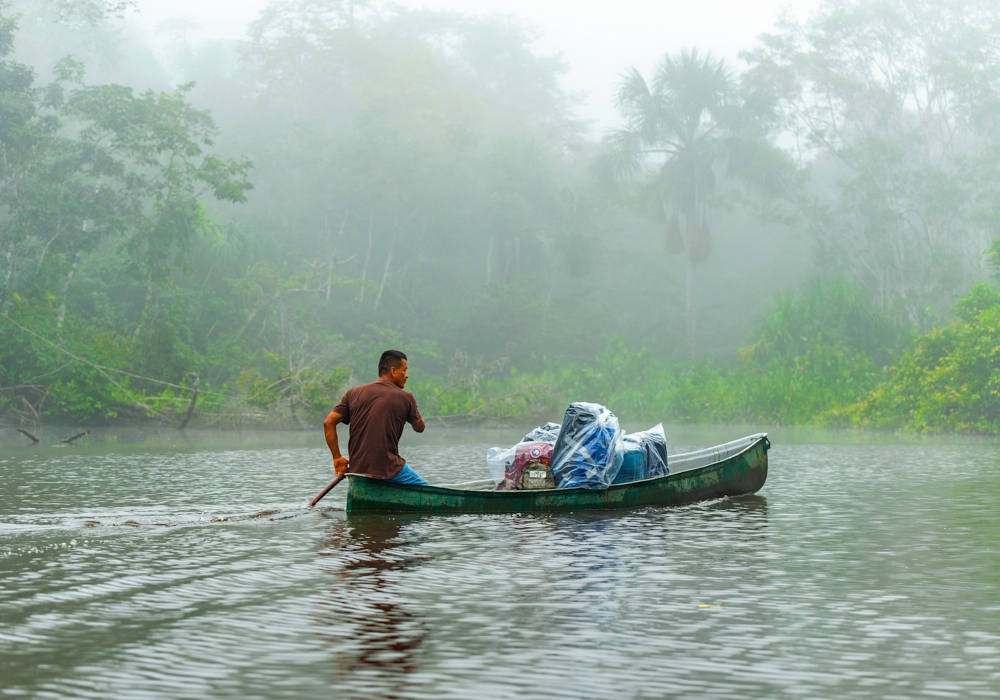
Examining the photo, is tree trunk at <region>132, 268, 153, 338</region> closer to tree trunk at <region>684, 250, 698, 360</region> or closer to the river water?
the river water

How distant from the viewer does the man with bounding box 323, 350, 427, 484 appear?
407 inches

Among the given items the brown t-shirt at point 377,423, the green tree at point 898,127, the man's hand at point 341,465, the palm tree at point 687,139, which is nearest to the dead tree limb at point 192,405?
the man's hand at point 341,465

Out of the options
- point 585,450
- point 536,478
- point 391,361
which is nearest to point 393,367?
point 391,361

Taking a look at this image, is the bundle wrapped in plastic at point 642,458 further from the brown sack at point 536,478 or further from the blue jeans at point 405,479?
the blue jeans at point 405,479

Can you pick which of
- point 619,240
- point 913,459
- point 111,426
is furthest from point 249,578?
point 619,240

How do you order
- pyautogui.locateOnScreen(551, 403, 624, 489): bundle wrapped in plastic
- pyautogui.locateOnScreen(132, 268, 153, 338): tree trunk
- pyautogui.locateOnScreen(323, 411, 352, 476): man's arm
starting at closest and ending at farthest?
pyautogui.locateOnScreen(323, 411, 352, 476): man's arm < pyautogui.locateOnScreen(551, 403, 624, 489): bundle wrapped in plastic < pyautogui.locateOnScreen(132, 268, 153, 338): tree trunk

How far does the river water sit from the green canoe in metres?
0.16

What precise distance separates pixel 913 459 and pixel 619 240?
126 feet

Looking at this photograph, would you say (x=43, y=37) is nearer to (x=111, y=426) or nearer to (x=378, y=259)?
(x=378, y=259)

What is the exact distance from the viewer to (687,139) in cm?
4444

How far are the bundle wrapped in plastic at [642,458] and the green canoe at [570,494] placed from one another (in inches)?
14.9

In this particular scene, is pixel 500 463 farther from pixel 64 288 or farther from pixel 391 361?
pixel 64 288

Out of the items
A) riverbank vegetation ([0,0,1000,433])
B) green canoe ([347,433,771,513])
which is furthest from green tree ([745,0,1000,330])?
green canoe ([347,433,771,513])

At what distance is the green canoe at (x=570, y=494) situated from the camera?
1046 cm
